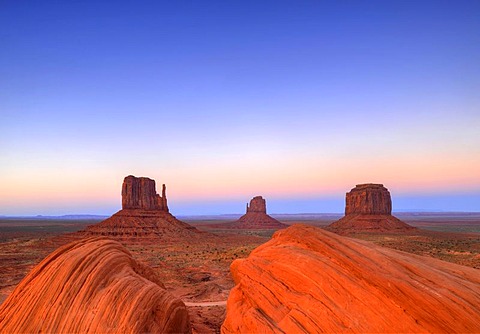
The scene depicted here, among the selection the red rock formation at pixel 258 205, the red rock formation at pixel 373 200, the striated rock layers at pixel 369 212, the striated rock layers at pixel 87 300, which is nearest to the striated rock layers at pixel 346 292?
the striated rock layers at pixel 87 300

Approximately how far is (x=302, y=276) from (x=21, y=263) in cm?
4536

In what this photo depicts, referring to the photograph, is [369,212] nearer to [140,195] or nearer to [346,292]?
[140,195]

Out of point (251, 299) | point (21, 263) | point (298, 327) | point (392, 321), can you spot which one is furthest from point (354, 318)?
point (21, 263)

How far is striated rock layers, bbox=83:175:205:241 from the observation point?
72.9 meters

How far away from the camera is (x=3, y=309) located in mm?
9656

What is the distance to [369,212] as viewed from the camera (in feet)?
348

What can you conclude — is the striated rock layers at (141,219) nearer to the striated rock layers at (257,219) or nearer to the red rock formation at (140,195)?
the red rock formation at (140,195)

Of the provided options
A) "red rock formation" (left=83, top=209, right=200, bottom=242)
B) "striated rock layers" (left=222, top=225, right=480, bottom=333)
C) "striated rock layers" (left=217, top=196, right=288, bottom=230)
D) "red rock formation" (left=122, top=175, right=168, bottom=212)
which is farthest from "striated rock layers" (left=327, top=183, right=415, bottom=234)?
"striated rock layers" (left=222, top=225, right=480, bottom=333)

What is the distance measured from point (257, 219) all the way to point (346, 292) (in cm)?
14540

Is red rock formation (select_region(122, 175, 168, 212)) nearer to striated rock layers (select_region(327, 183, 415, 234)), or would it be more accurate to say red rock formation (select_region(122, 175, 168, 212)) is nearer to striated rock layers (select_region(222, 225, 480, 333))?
striated rock layers (select_region(327, 183, 415, 234))

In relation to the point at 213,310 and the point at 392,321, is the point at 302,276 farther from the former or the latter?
the point at 213,310

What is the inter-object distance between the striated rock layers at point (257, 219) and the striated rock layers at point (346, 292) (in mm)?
132332

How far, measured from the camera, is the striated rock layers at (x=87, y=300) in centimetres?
888

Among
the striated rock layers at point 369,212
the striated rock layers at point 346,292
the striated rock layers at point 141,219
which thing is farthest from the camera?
the striated rock layers at point 369,212
